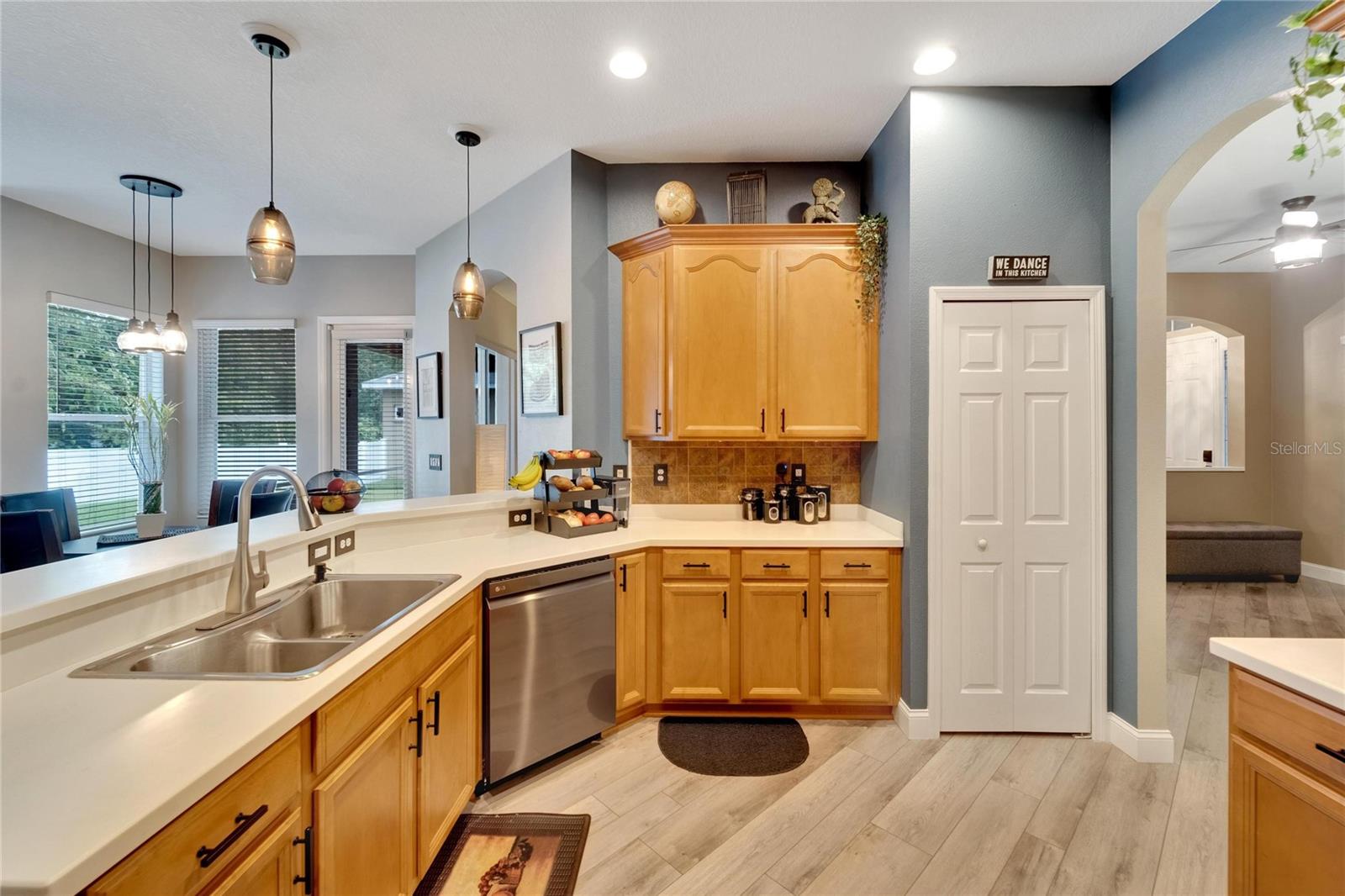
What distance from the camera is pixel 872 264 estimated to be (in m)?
2.78

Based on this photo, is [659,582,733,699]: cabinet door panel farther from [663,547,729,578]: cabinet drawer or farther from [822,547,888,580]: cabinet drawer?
[822,547,888,580]: cabinet drawer

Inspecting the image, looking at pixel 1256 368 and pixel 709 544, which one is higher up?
pixel 1256 368

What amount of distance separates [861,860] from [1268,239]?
229 inches

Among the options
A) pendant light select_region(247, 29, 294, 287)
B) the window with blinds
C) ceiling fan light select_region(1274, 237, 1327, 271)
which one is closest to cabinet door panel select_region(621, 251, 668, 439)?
pendant light select_region(247, 29, 294, 287)

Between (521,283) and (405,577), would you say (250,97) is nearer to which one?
(521,283)

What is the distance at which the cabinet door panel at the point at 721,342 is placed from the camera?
2.86 m

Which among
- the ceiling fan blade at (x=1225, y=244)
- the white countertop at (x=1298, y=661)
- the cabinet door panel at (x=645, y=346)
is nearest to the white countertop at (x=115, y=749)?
the cabinet door panel at (x=645, y=346)

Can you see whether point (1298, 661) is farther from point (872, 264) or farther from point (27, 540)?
point (27, 540)

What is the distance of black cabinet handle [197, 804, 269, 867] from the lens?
860mm

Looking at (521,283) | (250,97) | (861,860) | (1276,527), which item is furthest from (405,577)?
(1276,527)

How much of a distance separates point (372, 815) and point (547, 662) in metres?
0.90

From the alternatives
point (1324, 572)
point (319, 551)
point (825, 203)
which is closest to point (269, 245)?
point (319, 551)

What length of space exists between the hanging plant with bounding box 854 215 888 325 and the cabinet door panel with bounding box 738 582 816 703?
4.73 ft

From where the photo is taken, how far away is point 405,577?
74.6 inches
